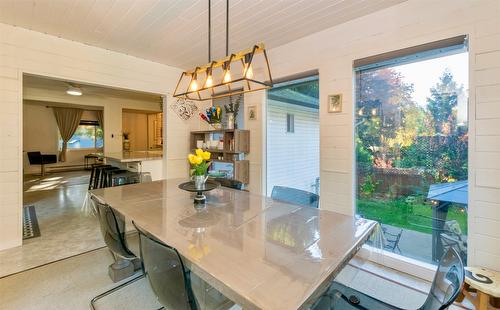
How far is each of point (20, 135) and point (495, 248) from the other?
5033 mm

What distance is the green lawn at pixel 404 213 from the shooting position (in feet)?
7.23

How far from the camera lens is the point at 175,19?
2664mm

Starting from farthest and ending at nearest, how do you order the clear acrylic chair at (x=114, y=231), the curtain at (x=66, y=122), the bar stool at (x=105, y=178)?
1. the curtain at (x=66, y=122)
2. the bar stool at (x=105, y=178)
3. the clear acrylic chair at (x=114, y=231)

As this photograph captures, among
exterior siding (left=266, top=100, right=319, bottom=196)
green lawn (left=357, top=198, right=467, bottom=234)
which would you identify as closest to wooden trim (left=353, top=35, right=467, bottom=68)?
exterior siding (left=266, top=100, right=319, bottom=196)

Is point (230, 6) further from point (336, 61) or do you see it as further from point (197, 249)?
point (197, 249)

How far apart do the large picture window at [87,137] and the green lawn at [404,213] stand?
10494 mm

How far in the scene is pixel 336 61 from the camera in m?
2.81

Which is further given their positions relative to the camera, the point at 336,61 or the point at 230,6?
the point at 336,61

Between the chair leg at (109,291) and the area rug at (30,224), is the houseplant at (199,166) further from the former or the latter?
the area rug at (30,224)

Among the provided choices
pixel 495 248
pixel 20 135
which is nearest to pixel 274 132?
pixel 495 248

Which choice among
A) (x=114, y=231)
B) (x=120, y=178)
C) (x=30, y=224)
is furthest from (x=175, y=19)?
(x=30, y=224)

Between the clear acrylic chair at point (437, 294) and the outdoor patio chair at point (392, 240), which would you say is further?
the outdoor patio chair at point (392, 240)

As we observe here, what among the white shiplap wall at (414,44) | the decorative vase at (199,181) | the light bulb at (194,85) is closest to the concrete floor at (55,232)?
the decorative vase at (199,181)

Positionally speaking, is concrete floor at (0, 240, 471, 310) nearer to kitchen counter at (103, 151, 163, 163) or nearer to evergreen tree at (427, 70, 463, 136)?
evergreen tree at (427, 70, 463, 136)
